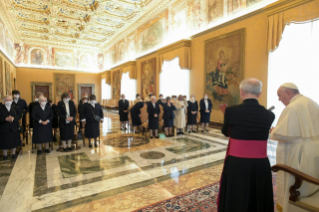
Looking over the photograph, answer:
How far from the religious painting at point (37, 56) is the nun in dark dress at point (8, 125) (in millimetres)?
18649

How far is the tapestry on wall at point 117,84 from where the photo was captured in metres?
19.9

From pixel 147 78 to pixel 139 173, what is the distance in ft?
37.4

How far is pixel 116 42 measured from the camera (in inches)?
795

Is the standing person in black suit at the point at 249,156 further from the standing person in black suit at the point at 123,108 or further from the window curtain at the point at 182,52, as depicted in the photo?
the window curtain at the point at 182,52

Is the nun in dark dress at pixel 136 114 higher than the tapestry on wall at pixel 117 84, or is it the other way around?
the tapestry on wall at pixel 117 84

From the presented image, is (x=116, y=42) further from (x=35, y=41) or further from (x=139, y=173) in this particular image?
(x=139, y=173)

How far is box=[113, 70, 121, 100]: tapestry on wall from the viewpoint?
19861 millimetres

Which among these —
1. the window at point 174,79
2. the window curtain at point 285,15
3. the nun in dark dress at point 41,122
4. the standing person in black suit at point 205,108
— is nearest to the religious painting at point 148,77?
the window at point 174,79

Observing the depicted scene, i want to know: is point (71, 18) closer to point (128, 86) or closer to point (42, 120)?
point (128, 86)

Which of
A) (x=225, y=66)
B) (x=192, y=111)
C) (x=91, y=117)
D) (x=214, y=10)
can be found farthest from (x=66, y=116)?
(x=214, y=10)

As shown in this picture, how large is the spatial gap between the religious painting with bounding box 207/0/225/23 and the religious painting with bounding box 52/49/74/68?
18463mm

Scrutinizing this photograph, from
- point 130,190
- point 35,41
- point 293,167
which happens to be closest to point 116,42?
point 35,41

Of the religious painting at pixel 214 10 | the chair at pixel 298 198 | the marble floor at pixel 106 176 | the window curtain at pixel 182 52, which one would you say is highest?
the religious painting at pixel 214 10

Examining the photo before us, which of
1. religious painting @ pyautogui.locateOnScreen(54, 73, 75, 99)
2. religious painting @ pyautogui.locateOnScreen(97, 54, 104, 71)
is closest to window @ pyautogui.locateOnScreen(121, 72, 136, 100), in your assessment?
religious painting @ pyautogui.locateOnScreen(97, 54, 104, 71)
